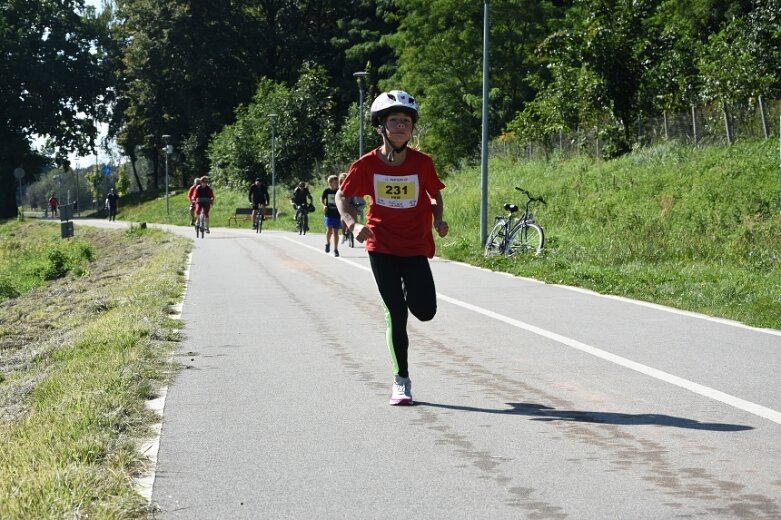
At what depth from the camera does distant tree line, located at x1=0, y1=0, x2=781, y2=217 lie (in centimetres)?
3052

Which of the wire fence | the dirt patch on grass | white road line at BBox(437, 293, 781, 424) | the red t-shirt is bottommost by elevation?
the dirt patch on grass

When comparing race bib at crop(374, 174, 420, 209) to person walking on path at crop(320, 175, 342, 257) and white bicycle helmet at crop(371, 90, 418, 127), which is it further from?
person walking on path at crop(320, 175, 342, 257)

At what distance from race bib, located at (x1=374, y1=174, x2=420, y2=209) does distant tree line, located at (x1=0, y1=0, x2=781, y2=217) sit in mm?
20642

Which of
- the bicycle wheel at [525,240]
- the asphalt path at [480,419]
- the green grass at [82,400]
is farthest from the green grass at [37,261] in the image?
the asphalt path at [480,419]

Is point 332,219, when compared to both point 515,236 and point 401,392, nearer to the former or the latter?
point 515,236

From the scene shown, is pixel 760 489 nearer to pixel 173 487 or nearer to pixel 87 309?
pixel 173 487

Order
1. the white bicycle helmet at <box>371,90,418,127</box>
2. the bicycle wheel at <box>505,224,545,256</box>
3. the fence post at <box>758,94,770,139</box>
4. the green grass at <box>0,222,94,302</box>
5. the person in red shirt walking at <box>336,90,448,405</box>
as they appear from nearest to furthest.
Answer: the white bicycle helmet at <box>371,90,418,127</box>
the person in red shirt walking at <box>336,90,448,405</box>
the bicycle wheel at <box>505,224,545,256</box>
the fence post at <box>758,94,770,139</box>
the green grass at <box>0,222,94,302</box>

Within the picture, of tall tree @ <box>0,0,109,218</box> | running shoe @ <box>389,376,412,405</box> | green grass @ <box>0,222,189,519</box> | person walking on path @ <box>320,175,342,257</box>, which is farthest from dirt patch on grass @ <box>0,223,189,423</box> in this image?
tall tree @ <box>0,0,109,218</box>

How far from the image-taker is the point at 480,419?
648cm

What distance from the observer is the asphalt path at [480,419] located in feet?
15.6

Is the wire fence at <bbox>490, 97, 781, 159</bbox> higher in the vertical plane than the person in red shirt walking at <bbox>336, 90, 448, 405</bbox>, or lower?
higher

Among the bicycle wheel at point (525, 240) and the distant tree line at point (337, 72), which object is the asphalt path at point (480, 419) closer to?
the bicycle wheel at point (525, 240)

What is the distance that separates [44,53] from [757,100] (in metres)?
63.3

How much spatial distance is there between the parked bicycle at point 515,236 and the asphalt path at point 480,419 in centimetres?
761
